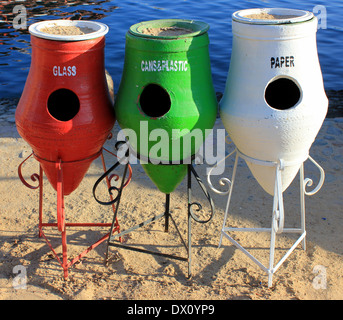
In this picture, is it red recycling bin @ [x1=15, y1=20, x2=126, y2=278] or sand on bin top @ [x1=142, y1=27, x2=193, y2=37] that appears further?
sand on bin top @ [x1=142, y1=27, x2=193, y2=37]

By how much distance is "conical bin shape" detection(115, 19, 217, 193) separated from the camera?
111 inches

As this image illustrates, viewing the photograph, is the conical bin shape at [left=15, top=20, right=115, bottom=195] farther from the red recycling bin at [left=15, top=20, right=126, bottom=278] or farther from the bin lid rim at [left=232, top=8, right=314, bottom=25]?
the bin lid rim at [left=232, top=8, right=314, bottom=25]

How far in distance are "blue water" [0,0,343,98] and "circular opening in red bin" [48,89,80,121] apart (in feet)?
14.2

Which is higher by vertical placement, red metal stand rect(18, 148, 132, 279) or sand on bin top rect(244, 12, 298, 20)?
sand on bin top rect(244, 12, 298, 20)

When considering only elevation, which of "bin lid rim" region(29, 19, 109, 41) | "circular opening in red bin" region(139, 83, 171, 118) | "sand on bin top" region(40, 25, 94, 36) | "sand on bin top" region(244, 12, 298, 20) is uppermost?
"sand on bin top" region(244, 12, 298, 20)

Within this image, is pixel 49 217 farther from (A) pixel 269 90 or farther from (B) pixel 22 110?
(A) pixel 269 90

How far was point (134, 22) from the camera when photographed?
10.3 metres

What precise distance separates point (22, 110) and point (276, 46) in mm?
1677
